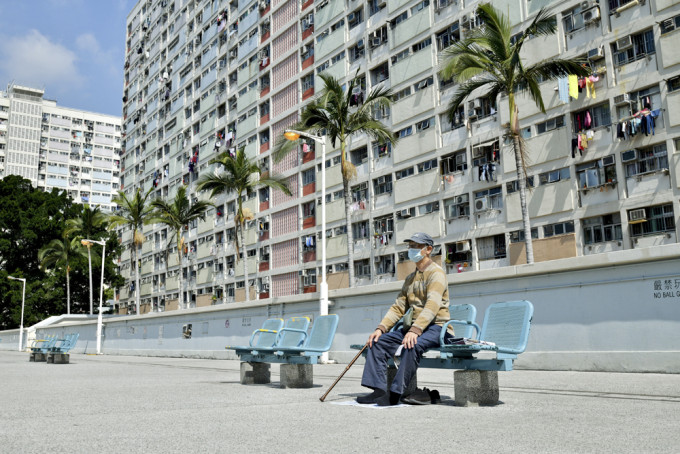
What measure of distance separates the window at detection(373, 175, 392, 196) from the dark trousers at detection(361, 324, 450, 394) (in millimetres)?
31136

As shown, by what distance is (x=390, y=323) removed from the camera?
7211 mm

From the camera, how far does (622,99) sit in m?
26.9

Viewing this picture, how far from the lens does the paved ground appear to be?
14.5 ft

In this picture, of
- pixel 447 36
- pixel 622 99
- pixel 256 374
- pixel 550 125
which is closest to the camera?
pixel 256 374

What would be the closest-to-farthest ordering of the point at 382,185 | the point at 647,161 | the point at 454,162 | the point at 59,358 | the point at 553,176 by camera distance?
1. the point at 59,358
2. the point at 647,161
3. the point at 553,176
4. the point at 454,162
5. the point at 382,185

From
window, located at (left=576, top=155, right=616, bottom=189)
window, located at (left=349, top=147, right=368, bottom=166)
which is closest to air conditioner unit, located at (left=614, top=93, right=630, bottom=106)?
window, located at (left=576, top=155, right=616, bottom=189)

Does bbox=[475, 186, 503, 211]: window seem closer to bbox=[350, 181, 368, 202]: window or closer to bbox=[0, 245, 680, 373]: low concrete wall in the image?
bbox=[350, 181, 368, 202]: window

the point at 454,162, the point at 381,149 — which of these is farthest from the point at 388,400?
the point at 381,149

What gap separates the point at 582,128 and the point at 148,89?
5823cm

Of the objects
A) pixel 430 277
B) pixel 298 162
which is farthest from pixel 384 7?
pixel 430 277

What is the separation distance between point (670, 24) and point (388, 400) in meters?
24.3

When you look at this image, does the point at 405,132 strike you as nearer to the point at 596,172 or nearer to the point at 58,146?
the point at 596,172

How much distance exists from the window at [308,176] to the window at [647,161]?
2221 centimetres

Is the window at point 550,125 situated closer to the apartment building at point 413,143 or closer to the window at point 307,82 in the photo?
the apartment building at point 413,143
